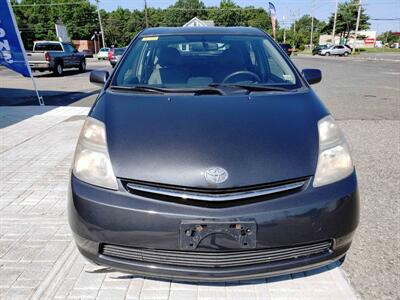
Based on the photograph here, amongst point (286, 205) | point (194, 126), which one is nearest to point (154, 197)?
point (194, 126)

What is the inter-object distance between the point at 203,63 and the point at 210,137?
4.27ft

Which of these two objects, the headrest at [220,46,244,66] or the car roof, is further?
the car roof

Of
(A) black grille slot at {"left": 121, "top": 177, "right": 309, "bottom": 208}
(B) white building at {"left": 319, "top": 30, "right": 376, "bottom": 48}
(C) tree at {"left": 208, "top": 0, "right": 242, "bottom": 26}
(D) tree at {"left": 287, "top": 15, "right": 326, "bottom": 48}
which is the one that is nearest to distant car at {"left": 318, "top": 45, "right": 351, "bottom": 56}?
(D) tree at {"left": 287, "top": 15, "right": 326, "bottom": 48}

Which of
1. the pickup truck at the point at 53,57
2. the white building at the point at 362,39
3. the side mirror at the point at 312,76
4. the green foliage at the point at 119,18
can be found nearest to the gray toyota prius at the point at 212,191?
the side mirror at the point at 312,76

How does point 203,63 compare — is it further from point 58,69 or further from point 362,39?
point 362,39

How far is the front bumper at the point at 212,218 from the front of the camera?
189 centimetres

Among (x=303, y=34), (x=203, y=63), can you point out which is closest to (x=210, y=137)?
(x=203, y=63)

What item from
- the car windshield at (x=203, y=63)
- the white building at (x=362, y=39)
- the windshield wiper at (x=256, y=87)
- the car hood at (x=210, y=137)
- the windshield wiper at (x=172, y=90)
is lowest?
the white building at (x=362, y=39)

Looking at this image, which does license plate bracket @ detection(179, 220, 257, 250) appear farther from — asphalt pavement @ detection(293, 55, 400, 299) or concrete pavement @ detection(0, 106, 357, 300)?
asphalt pavement @ detection(293, 55, 400, 299)

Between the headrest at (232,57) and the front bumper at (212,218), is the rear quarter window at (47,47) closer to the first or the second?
the headrest at (232,57)

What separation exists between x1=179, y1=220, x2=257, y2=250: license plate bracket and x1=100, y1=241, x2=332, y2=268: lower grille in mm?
60

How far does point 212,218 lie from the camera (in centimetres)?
186

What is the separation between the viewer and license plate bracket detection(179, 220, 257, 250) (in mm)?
1862

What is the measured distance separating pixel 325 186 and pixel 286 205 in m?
0.27
